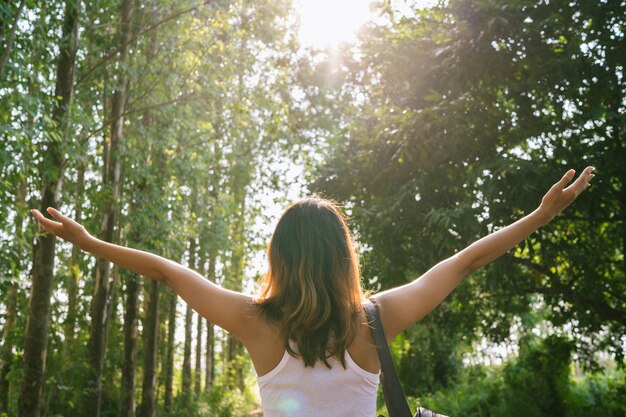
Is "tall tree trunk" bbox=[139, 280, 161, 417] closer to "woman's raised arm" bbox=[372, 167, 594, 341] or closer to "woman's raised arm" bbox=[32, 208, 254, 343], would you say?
"woman's raised arm" bbox=[32, 208, 254, 343]

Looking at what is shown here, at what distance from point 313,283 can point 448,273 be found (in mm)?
544

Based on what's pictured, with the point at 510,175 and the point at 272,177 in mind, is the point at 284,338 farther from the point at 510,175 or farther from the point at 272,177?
the point at 272,177

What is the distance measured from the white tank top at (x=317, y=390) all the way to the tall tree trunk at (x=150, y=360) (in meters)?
16.2

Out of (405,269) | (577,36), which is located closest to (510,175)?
(577,36)

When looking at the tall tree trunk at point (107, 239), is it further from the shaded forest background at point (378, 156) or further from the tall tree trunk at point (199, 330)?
the tall tree trunk at point (199, 330)

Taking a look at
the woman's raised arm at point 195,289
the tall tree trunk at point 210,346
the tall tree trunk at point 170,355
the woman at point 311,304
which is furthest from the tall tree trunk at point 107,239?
the woman at point 311,304

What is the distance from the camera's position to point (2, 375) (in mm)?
15547

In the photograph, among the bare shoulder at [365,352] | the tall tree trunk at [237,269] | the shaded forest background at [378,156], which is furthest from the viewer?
the tall tree trunk at [237,269]

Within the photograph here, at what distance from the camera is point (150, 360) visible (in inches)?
694

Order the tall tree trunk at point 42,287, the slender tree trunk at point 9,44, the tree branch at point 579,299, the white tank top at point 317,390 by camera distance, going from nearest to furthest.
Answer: the white tank top at point 317,390
the slender tree trunk at point 9,44
the tall tree trunk at point 42,287
the tree branch at point 579,299

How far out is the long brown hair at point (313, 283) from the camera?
2.32 m

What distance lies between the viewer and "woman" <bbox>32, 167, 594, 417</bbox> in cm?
227

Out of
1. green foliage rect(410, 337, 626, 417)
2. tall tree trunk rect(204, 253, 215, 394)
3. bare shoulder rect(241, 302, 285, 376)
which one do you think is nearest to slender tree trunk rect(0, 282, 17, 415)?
tall tree trunk rect(204, 253, 215, 394)

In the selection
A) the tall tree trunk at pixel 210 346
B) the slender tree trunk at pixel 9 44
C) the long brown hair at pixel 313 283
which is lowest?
the long brown hair at pixel 313 283
